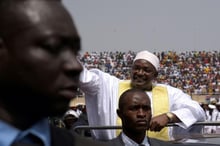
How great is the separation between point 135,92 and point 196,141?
1.76ft

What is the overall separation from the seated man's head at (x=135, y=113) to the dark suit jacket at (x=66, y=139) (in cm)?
244

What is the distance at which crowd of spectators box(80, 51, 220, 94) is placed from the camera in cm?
3266

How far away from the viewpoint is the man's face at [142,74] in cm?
478

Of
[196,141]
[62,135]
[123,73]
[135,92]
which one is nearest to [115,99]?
[135,92]

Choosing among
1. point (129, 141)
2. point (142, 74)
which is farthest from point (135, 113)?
point (142, 74)

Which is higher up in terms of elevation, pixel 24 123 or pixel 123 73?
pixel 123 73

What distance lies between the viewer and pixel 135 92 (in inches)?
159

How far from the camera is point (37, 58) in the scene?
134 cm

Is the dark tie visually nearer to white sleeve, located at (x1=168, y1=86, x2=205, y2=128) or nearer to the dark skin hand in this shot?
the dark skin hand

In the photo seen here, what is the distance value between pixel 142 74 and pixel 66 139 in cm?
333

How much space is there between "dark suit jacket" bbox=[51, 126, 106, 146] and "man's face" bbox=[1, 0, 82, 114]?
12 cm

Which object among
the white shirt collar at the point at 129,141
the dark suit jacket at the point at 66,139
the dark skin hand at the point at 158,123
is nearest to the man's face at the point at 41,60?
the dark suit jacket at the point at 66,139

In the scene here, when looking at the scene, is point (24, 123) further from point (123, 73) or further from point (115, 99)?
point (123, 73)

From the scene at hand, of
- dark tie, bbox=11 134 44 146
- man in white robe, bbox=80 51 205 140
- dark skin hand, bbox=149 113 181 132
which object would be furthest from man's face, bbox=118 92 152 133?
dark tie, bbox=11 134 44 146
